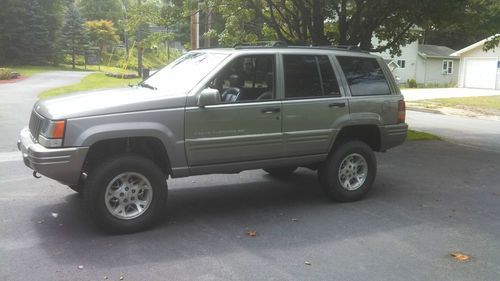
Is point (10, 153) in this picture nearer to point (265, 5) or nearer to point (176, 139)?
point (176, 139)

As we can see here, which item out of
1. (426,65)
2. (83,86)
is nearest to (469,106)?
(83,86)

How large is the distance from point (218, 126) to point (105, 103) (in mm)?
1205

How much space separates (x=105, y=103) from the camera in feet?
17.1

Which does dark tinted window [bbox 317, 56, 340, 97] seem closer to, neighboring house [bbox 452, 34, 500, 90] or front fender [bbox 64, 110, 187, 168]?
front fender [bbox 64, 110, 187, 168]

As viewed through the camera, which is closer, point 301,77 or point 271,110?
point 271,110

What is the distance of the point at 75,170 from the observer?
198 inches

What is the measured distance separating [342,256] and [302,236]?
617mm

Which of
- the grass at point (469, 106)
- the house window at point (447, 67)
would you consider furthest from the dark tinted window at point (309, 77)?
the house window at point (447, 67)

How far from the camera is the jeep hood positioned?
5055mm

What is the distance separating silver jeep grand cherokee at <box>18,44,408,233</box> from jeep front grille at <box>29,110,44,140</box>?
0.04ft

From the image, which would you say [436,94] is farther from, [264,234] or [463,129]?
[264,234]

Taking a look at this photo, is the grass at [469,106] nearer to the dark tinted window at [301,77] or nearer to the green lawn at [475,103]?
the green lawn at [475,103]

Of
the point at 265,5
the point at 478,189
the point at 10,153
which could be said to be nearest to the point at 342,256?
the point at 478,189

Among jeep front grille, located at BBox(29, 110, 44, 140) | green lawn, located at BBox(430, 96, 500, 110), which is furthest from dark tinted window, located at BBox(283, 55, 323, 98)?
green lawn, located at BBox(430, 96, 500, 110)
